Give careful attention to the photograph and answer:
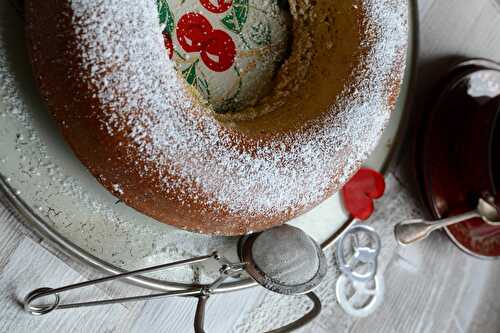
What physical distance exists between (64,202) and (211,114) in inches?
8.1

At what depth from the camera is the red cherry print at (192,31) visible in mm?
723

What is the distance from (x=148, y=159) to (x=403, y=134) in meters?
0.53

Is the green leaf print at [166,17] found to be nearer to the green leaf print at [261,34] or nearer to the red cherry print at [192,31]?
the red cherry print at [192,31]

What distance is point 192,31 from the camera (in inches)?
28.8

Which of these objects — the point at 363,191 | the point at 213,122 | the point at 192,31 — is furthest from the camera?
the point at 363,191

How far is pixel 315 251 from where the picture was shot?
2.53 feet

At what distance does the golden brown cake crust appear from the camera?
548mm

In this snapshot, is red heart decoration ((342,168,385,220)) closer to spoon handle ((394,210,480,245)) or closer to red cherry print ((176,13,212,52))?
spoon handle ((394,210,480,245))

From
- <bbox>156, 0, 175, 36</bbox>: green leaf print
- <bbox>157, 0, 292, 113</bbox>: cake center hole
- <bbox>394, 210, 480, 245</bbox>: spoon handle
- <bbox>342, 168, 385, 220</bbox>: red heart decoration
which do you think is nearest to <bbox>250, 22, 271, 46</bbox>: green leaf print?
<bbox>157, 0, 292, 113</bbox>: cake center hole

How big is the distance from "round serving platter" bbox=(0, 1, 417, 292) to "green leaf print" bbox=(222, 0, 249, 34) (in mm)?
277

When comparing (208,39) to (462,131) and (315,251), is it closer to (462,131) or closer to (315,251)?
(315,251)

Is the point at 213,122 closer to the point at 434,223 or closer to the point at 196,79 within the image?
the point at 196,79

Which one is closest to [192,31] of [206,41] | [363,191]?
[206,41]

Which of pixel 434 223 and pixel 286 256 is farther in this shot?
pixel 434 223
